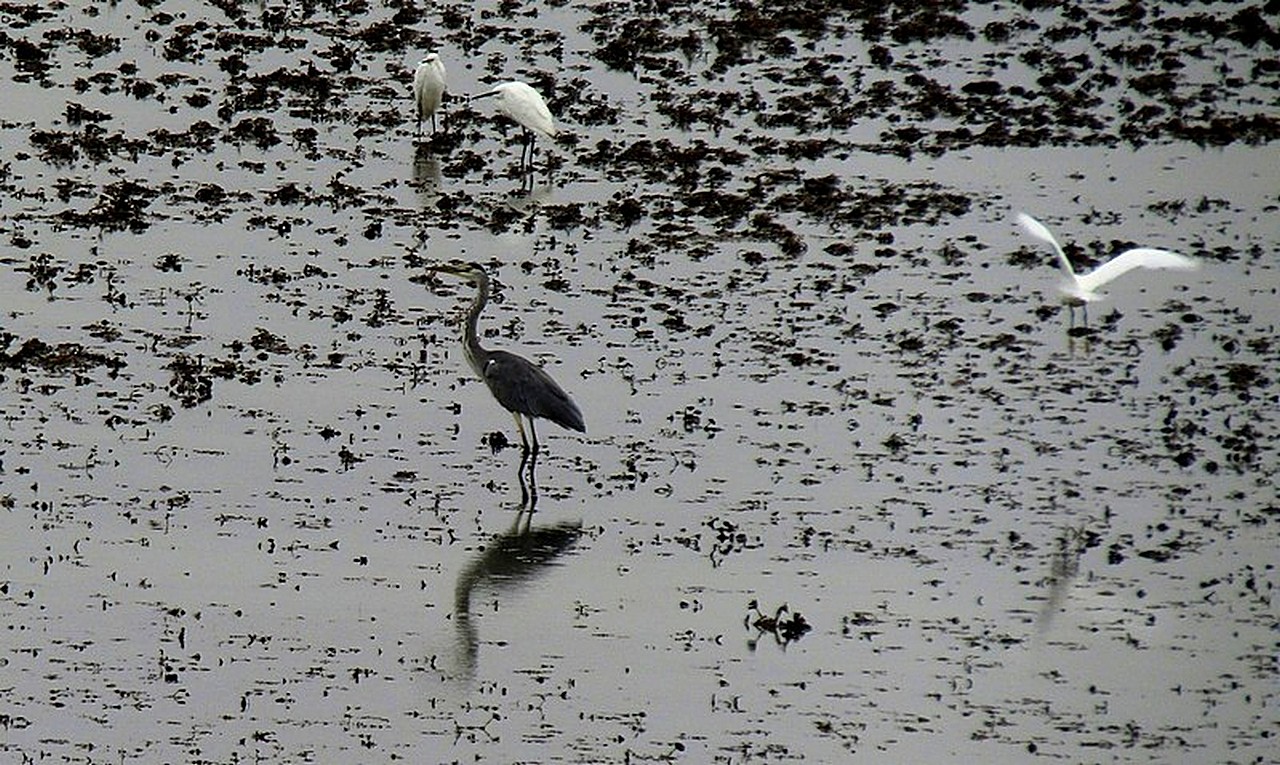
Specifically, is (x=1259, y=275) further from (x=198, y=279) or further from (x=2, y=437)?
(x=2, y=437)

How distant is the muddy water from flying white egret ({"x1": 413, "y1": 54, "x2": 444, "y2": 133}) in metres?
0.51

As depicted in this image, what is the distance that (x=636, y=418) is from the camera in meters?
17.7

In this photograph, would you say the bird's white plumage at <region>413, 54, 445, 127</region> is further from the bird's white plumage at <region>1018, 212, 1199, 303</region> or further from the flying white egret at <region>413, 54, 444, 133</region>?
the bird's white plumage at <region>1018, 212, 1199, 303</region>

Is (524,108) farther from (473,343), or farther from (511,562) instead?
(511,562)

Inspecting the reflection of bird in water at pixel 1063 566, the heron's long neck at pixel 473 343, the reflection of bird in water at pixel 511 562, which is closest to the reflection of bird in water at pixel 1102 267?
the reflection of bird in water at pixel 1063 566

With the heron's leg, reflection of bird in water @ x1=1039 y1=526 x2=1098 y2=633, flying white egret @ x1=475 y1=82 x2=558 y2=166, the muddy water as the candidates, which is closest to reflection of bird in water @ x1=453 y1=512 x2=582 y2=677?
the muddy water

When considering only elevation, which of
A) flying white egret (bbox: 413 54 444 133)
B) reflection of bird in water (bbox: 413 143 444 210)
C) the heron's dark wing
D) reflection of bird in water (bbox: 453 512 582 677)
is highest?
flying white egret (bbox: 413 54 444 133)

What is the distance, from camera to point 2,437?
54.3 feet

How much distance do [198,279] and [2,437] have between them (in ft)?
15.9

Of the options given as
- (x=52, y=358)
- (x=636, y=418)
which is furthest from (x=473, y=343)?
(x=52, y=358)

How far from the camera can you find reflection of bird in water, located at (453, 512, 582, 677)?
1373cm

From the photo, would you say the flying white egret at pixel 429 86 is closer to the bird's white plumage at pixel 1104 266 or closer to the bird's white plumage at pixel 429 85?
the bird's white plumage at pixel 429 85

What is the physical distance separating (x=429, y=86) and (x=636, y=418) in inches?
416

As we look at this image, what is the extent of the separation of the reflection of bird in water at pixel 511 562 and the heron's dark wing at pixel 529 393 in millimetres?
1094
